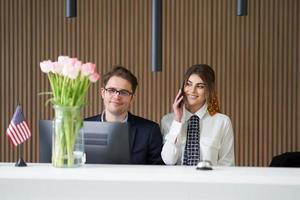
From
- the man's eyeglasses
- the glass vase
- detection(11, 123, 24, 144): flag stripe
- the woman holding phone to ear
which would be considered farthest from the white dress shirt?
detection(11, 123, 24, 144): flag stripe

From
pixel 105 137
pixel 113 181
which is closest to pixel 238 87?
pixel 105 137

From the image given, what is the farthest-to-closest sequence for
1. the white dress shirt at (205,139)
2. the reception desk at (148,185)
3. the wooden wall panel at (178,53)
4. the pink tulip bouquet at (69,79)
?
1. the wooden wall panel at (178,53)
2. the white dress shirt at (205,139)
3. the pink tulip bouquet at (69,79)
4. the reception desk at (148,185)

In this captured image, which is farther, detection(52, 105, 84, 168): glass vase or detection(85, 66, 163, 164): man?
detection(85, 66, 163, 164): man

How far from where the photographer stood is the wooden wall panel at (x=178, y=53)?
21.4ft

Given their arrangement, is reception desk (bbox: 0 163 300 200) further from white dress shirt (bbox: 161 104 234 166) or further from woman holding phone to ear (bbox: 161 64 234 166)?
woman holding phone to ear (bbox: 161 64 234 166)

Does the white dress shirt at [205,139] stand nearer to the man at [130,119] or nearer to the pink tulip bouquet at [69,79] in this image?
the man at [130,119]

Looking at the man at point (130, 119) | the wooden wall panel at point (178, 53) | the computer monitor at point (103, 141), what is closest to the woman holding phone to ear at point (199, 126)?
the man at point (130, 119)

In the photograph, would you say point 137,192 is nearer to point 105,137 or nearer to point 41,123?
point 105,137

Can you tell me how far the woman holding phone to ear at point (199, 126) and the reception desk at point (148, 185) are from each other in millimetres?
1079

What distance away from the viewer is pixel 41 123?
9.22 feet

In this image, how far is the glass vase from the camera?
2.55m

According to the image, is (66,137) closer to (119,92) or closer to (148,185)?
(148,185)

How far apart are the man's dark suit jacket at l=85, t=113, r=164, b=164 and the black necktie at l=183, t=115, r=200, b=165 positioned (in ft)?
0.63

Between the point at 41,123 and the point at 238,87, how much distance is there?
4159 mm
